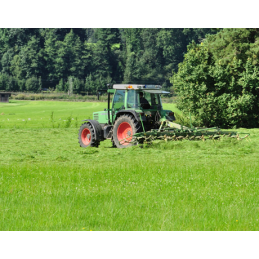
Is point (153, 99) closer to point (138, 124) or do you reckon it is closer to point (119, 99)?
point (119, 99)

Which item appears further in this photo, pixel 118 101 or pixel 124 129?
pixel 118 101

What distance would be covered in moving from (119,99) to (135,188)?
8155mm

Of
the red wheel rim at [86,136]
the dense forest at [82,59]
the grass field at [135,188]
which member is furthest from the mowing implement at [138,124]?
the dense forest at [82,59]

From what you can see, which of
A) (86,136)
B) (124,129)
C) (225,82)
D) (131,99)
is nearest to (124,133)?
(124,129)

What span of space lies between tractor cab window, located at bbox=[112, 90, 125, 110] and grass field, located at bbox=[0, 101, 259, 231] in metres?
2.20

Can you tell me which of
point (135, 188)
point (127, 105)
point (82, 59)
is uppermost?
point (82, 59)

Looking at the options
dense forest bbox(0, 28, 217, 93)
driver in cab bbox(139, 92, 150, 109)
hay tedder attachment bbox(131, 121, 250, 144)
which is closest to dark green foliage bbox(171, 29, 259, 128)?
hay tedder attachment bbox(131, 121, 250, 144)

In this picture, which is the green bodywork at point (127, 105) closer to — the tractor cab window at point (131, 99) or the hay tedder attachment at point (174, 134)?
the tractor cab window at point (131, 99)

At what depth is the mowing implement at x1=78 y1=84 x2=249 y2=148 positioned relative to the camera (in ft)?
50.8

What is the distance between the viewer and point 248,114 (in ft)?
90.4

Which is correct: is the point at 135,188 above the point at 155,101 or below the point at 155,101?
below

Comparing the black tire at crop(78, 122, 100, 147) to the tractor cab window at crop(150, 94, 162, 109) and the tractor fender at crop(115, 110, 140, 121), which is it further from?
the tractor cab window at crop(150, 94, 162, 109)

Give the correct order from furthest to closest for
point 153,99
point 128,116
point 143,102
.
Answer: point 153,99
point 143,102
point 128,116

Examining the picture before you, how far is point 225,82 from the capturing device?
27328mm
